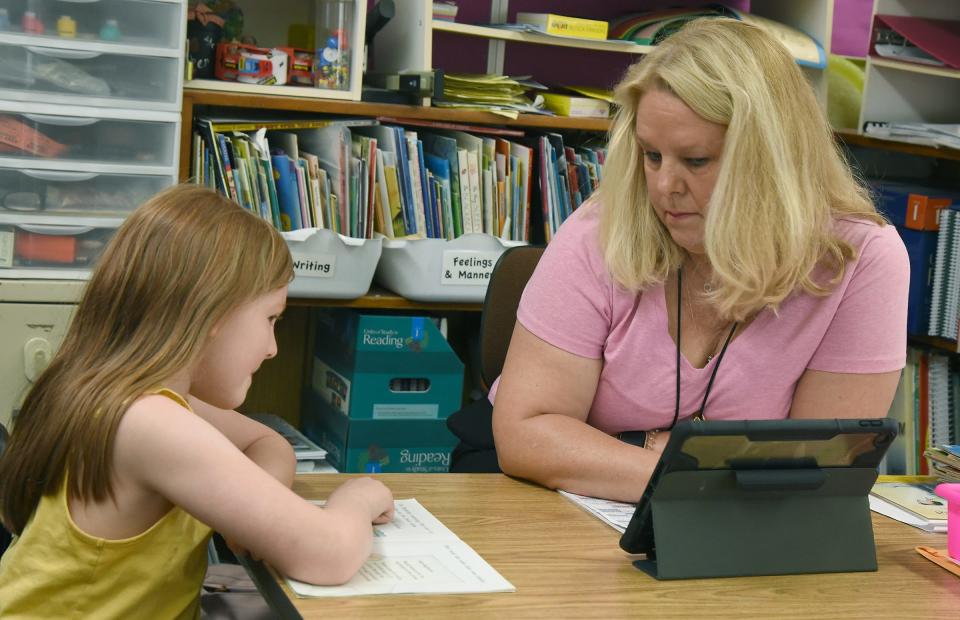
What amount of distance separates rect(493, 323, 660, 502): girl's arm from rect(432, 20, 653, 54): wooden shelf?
3.81 ft

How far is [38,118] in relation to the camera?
7.45 ft

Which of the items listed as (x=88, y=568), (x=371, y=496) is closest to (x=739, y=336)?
(x=371, y=496)

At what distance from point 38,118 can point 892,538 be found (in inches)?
68.0

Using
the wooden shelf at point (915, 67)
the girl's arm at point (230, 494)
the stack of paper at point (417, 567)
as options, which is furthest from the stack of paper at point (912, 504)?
the wooden shelf at point (915, 67)

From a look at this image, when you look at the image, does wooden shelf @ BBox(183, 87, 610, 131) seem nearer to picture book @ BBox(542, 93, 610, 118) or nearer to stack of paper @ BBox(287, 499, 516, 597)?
picture book @ BBox(542, 93, 610, 118)

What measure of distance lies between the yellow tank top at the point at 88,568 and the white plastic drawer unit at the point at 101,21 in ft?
4.41

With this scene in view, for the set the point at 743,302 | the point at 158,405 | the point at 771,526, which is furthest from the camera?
the point at 743,302

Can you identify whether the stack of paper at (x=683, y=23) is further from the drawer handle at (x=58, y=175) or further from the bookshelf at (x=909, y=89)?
the drawer handle at (x=58, y=175)

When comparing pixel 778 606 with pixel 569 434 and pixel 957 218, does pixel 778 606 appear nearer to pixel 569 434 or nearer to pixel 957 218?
pixel 569 434

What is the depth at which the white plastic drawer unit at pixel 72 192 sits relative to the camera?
2.28 m

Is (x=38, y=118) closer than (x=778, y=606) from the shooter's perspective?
No

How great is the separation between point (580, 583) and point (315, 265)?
1.46 metres

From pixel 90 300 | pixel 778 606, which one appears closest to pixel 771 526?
pixel 778 606

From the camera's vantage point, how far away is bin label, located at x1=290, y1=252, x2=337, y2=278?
246 cm
